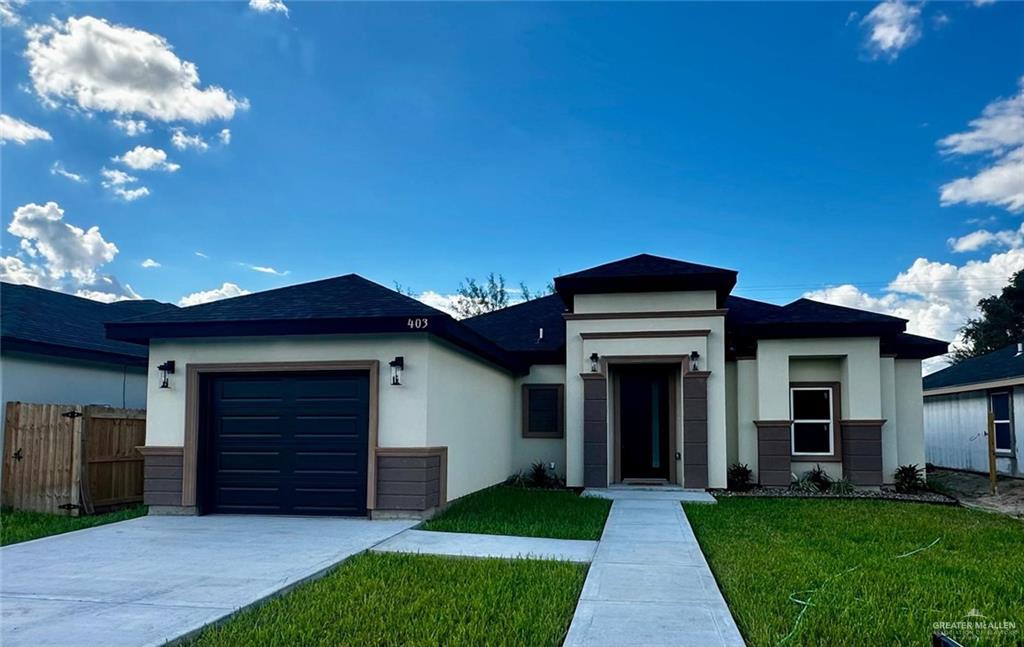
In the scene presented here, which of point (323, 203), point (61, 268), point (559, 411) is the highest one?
point (323, 203)

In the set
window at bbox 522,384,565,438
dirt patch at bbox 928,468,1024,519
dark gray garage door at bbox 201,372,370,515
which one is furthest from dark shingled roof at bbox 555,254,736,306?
dirt patch at bbox 928,468,1024,519

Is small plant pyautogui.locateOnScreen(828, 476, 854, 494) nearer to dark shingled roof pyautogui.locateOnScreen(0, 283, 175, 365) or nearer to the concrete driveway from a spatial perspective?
the concrete driveway

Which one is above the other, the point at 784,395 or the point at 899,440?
the point at 784,395

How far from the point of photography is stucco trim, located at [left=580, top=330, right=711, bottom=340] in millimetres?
12391

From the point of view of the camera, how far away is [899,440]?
43.7ft

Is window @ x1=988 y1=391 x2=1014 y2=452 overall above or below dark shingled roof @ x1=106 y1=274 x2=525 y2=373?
below

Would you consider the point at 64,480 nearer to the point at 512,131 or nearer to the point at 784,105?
the point at 512,131

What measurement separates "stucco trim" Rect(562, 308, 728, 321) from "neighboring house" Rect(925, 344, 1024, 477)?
6776mm

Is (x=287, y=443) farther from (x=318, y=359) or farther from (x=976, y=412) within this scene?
(x=976, y=412)

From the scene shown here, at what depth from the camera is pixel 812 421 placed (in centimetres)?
1310

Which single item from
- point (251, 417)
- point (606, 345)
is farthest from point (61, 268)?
point (606, 345)

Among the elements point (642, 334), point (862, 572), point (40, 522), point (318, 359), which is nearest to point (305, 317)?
point (318, 359)

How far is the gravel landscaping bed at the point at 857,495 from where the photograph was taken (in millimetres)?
11383

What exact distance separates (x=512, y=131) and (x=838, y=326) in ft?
29.4
